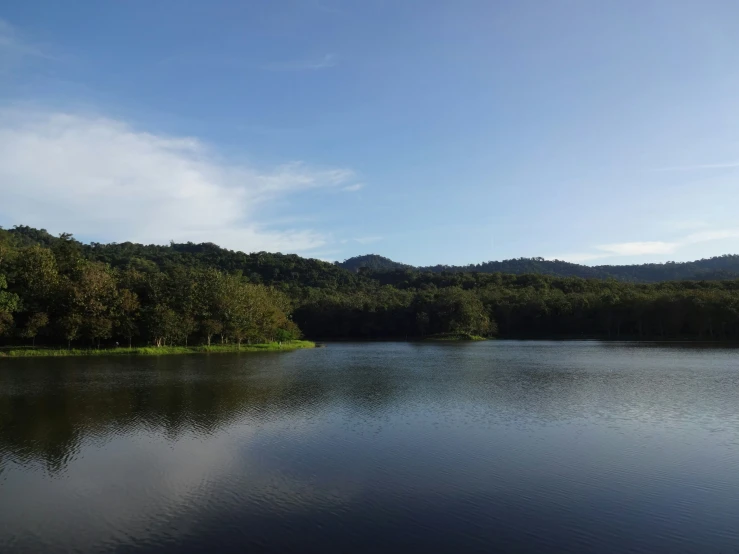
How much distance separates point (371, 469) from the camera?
41.0ft

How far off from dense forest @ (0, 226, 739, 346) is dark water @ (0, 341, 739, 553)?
25004 mm

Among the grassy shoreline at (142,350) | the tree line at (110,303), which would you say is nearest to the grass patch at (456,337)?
the grassy shoreline at (142,350)

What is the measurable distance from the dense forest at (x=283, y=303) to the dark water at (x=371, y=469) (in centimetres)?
2500

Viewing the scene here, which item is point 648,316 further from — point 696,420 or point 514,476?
point 514,476

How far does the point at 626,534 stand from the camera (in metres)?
8.94

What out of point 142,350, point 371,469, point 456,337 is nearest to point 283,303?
point 142,350

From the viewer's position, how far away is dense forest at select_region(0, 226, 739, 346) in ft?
158

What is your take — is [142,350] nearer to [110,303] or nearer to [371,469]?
[110,303]

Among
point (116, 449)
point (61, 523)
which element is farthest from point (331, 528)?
point (116, 449)

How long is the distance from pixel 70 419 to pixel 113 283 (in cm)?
3522

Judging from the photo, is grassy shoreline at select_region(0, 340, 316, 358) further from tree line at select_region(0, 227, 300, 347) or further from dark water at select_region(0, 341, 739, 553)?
dark water at select_region(0, 341, 739, 553)

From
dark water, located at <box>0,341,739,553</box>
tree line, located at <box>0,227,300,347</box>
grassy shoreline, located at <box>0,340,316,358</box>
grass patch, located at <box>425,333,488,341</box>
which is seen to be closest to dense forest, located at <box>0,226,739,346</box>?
tree line, located at <box>0,227,300,347</box>

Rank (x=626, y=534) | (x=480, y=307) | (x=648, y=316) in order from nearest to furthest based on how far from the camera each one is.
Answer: (x=626, y=534)
(x=648, y=316)
(x=480, y=307)

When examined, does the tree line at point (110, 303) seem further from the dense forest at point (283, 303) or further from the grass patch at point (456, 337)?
the grass patch at point (456, 337)
